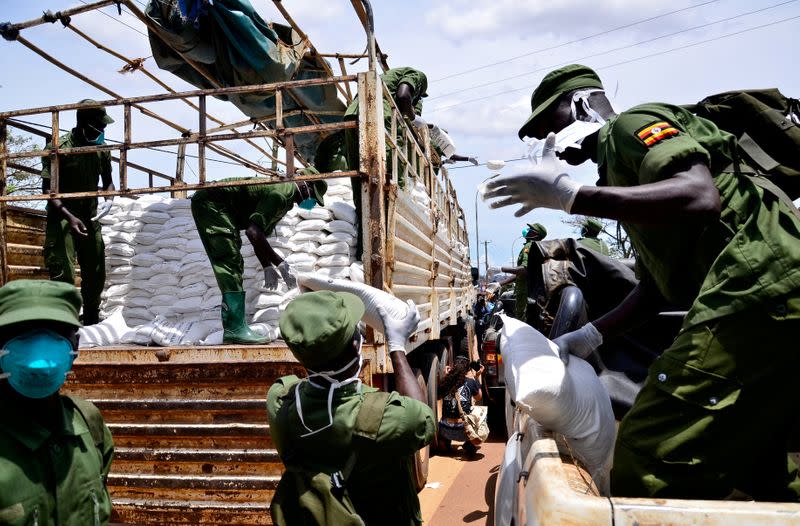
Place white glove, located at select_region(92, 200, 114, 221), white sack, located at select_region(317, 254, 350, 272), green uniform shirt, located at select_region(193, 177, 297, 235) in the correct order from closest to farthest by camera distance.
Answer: green uniform shirt, located at select_region(193, 177, 297, 235) → white sack, located at select_region(317, 254, 350, 272) → white glove, located at select_region(92, 200, 114, 221)

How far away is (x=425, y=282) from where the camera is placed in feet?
15.6

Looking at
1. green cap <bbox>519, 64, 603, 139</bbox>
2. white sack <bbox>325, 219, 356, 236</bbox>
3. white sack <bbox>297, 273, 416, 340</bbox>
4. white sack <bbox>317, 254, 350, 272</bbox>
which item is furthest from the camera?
white sack <bbox>325, 219, 356, 236</bbox>

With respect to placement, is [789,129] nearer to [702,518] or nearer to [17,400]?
[702,518]

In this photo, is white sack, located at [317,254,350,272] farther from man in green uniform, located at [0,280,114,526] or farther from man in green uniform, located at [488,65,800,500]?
man in green uniform, located at [488,65,800,500]

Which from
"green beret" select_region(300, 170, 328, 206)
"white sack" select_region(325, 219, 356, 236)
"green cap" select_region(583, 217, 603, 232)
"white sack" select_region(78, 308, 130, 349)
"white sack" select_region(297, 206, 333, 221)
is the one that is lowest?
"white sack" select_region(78, 308, 130, 349)

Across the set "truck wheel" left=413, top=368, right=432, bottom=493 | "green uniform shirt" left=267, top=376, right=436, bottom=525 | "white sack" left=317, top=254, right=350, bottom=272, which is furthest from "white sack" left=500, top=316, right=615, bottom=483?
"truck wheel" left=413, top=368, right=432, bottom=493

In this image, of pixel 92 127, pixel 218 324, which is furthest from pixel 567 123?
pixel 92 127

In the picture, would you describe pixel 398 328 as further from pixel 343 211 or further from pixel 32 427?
pixel 343 211

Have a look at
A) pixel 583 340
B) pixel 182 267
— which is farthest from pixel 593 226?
pixel 583 340

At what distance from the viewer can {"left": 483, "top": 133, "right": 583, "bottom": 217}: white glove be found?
53.4 inches

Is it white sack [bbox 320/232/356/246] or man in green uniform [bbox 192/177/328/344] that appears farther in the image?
white sack [bbox 320/232/356/246]

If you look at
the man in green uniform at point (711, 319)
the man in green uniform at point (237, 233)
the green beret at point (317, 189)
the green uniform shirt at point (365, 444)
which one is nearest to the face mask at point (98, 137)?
the man in green uniform at point (237, 233)

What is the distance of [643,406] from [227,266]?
270 cm

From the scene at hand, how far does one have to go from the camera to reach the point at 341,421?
1545mm
